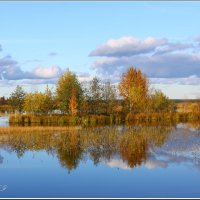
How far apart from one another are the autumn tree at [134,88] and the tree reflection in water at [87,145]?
114 ft

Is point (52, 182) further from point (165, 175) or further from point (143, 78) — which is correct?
point (143, 78)

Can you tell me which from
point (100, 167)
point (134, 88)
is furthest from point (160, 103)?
point (100, 167)

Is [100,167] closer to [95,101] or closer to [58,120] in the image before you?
[58,120]

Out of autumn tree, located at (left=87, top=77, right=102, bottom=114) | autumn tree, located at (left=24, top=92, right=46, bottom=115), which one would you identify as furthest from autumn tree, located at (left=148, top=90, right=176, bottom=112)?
autumn tree, located at (left=24, top=92, right=46, bottom=115)

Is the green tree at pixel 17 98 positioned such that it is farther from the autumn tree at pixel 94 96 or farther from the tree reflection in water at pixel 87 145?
the tree reflection in water at pixel 87 145

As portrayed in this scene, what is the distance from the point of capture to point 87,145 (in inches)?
1268

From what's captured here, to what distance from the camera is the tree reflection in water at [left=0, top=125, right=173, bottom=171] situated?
2662 cm

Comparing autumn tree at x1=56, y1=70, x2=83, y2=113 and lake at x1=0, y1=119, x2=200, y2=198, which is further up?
autumn tree at x1=56, y1=70, x2=83, y2=113

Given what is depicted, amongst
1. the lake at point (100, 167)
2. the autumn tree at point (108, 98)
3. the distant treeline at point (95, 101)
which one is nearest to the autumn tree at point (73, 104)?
the distant treeline at point (95, 101)

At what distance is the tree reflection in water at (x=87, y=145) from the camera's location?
26.6 m

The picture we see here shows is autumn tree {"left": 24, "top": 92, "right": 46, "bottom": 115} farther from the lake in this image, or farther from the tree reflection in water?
the lake

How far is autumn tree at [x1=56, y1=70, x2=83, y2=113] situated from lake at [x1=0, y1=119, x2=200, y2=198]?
3158 centimetres

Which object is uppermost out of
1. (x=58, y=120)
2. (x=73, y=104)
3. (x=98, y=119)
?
(x=73, y=104)

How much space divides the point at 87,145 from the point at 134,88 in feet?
142
